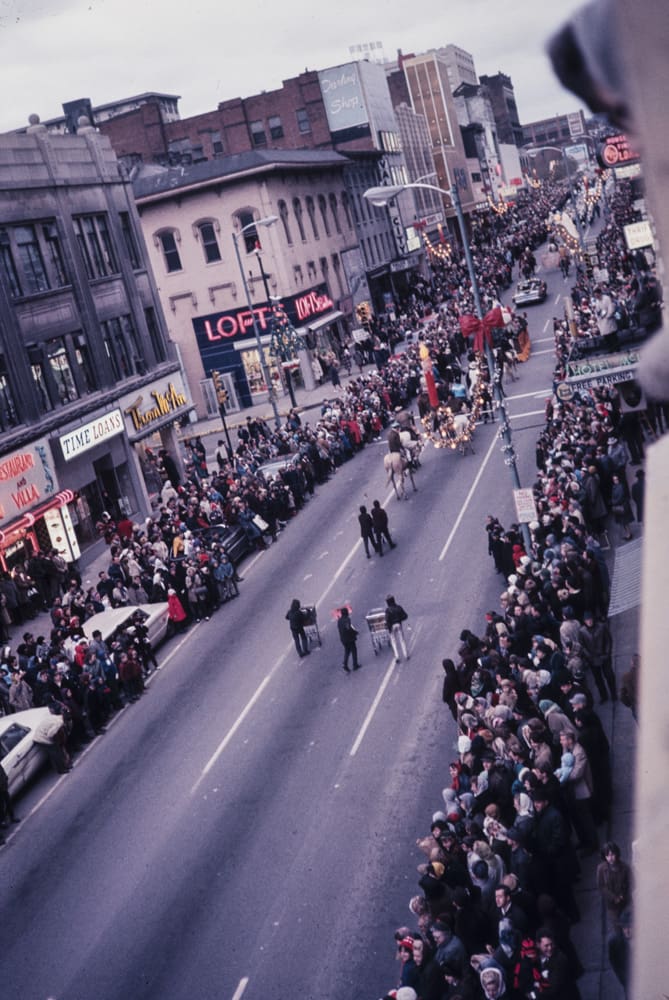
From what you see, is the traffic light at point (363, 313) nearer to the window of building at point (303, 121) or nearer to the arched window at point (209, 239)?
the arched window at point (209, 239)

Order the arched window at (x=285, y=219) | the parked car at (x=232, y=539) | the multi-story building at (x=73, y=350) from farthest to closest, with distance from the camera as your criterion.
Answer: the arched window at (x=285, y=219) → the multi-story building at (x=73, y=350) → the parked car at (x=232, y=539)

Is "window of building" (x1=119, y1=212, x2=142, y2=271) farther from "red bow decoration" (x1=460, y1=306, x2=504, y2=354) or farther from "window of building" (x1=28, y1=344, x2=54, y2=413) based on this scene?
"red bow decoration" (x1=460, y1=306, x2=504, y2=354)

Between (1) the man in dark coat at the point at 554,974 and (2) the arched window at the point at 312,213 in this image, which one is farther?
(2) the arched window at the point at 312,213

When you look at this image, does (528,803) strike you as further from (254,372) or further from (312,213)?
(312,213)

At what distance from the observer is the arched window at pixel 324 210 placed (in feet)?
247

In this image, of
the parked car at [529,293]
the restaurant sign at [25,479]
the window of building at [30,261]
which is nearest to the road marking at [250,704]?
the restaurant sign at [25,479]

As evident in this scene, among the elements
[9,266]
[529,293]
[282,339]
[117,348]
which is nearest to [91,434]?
[117,348]

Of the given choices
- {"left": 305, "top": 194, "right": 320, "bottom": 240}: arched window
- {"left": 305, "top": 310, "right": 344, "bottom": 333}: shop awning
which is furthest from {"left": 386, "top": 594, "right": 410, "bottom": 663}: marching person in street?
{"left": 305, "top": 194, "right": 320, "bottom": 240}: arched window

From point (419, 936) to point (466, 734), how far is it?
15.4 ft

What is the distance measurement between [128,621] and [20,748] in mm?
6353

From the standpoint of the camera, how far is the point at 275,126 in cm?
9362

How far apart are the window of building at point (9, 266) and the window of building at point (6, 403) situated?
9.33 ft

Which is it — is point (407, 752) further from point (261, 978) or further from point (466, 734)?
point (261, 978)

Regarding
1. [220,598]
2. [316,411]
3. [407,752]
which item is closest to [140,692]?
[220,598]
